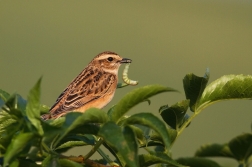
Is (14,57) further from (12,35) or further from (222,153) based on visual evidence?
(222,153)

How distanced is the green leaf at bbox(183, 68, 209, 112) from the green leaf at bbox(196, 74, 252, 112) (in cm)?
3

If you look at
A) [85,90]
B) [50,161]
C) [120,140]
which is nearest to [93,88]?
[85,90]

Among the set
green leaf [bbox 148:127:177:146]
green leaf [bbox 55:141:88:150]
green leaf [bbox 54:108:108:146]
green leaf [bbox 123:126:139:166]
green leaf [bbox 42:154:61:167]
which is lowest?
green leaf [bbox 55:141:88:150]

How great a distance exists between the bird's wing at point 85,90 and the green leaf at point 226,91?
4.75 meters

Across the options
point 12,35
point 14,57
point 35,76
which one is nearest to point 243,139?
point 35,76

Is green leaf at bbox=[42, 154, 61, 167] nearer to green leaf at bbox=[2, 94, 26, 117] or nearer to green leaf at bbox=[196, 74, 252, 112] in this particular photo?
green leaf at bbox=[2, 94, 26, 117]

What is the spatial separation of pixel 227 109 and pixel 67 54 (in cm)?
788

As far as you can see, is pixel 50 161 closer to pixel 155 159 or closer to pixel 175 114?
pixel 155 159

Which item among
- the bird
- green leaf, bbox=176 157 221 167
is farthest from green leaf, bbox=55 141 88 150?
the bird

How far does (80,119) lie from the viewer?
6.43 feet

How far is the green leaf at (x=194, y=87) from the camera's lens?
8.32ft

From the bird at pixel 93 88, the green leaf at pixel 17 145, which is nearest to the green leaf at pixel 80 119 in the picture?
the green leaf at pixel 17 145

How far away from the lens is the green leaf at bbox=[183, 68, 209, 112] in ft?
8.32

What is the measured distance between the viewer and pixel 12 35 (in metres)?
28.6
